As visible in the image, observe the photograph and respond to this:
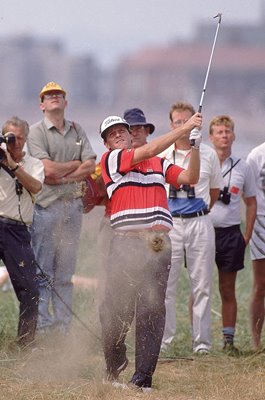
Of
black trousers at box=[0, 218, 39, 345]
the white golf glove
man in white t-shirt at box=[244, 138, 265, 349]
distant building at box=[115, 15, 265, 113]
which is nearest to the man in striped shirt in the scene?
the white golf glove

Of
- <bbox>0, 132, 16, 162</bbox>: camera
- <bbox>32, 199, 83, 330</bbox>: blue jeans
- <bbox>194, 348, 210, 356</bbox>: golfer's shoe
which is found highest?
<bbox>0, 132, 16, 162</bbox>: camera

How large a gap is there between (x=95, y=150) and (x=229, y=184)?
1.23m

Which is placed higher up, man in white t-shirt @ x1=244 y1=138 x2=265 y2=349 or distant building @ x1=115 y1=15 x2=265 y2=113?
distant building @ x1=115 y1=15 x2=265 y2=113

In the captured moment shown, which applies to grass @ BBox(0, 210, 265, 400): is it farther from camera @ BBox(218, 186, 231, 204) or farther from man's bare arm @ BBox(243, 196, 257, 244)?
camera @ BBox(218, 186, 231, 204)

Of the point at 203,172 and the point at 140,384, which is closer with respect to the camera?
the point at 140,384

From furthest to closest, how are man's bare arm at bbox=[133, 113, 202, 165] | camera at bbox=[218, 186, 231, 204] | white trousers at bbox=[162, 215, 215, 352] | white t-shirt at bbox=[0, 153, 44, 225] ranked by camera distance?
camera at bbox=[218, 186, 231, 204], white trousers at bbox=[162, 215, 215, 352], white t-shirt at bbox=[0, 153, 44, 225], man's bare arm at bbox=[133, 113, 202, 165]

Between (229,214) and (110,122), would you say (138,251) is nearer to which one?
(110,122)

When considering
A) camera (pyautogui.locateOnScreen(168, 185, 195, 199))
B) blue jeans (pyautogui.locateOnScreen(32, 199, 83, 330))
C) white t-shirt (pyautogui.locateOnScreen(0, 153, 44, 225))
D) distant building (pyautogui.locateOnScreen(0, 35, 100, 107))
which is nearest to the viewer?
distant building (pyautogui.locateOnScreen(0, 35, 100, 107))

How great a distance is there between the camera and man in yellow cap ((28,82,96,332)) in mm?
9492

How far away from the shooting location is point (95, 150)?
9.98m

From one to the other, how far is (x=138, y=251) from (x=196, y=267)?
6.99 ft

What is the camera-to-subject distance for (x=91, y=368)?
834 centimetres

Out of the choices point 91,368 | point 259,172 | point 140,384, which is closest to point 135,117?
point 259,172

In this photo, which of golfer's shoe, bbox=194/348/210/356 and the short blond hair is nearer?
golfer's shoe, bbox=194/348/210/356
